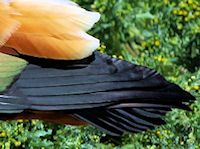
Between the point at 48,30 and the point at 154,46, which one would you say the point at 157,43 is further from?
the point at 48,30

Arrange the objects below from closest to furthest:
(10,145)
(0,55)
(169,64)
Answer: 1. (0,55)
2. (10,145)
3. (169,64)

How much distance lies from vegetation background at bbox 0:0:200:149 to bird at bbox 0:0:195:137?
0.89 metres

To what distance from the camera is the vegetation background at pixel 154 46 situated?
434 cm

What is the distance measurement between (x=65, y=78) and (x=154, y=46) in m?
2.16

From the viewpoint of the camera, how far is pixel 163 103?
135 inches

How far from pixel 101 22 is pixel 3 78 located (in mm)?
2275

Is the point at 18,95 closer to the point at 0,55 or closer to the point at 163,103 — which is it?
the point at 0,55

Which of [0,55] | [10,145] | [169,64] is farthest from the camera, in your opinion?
[169,64]

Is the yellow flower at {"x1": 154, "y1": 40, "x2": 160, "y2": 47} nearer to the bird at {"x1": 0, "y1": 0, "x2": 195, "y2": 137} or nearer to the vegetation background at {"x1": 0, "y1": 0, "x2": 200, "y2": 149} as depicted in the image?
the vegetation background at {"x1": 0, "y1": 0, "x2": 200, "y2": 149}

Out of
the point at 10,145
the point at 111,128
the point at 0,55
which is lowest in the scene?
the point at 10,145

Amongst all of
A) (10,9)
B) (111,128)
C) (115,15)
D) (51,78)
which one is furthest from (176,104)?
(115,15)

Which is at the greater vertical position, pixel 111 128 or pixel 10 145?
pixel 111 128

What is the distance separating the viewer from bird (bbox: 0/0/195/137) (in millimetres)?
3328

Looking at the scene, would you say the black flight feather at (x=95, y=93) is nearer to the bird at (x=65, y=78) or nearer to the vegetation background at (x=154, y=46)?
the bird at (x=65, y=78)
